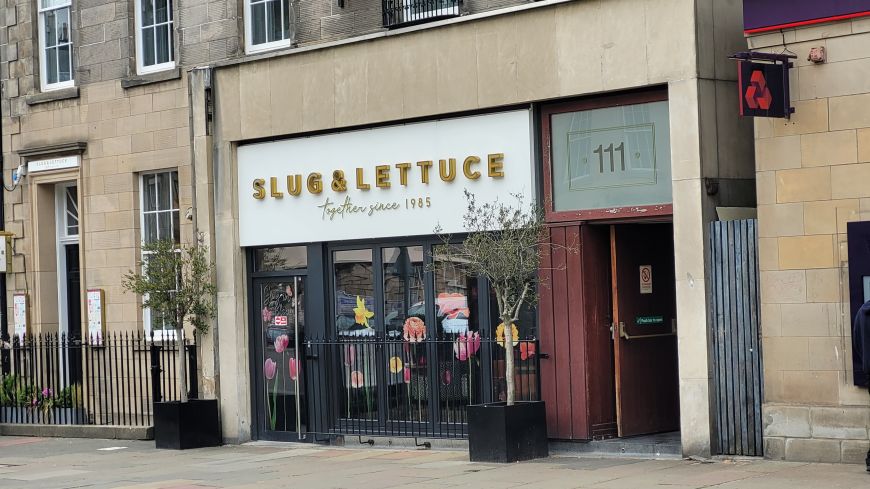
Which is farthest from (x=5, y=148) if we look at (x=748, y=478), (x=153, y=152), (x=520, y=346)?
(x=748, y=478)

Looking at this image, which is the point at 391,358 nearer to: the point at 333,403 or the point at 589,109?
the point at 333,403

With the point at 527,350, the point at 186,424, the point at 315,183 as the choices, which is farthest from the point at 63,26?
the point at 527,350

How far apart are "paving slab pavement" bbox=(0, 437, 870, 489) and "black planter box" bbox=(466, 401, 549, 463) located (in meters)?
0.16

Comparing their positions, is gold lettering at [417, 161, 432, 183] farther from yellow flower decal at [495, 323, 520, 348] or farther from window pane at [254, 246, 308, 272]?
window pane at [254, 246, 308, 272]

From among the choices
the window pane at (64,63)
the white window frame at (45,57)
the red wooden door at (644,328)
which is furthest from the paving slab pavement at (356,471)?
the window pane at (64,63)

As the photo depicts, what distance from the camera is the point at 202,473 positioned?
47.6ft

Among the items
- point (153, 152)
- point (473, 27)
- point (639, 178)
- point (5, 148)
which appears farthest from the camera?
point (5, 148)

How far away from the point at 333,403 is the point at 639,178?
5.03 m

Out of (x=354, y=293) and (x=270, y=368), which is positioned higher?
(x=354, y=293)

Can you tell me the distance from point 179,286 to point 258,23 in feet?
12.0

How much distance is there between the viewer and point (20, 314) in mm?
20672

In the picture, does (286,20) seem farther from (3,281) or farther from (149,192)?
(3,281)

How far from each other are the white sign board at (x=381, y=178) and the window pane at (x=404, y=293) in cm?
31

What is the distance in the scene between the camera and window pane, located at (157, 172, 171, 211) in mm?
19062
